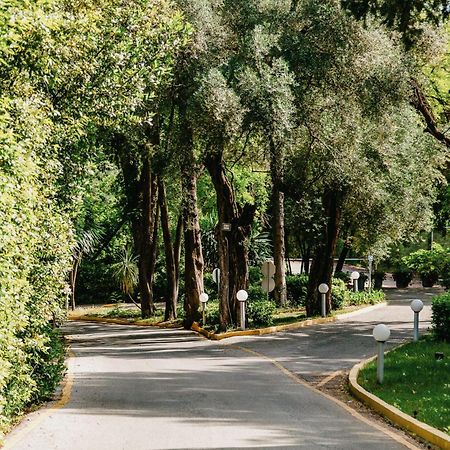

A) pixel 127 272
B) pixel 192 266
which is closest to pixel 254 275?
pixel 127 272

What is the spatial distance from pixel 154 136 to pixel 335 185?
6.66 metres

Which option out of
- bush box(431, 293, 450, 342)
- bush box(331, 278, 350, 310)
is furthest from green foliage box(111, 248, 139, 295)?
bush box(431, 293, 450, 342)

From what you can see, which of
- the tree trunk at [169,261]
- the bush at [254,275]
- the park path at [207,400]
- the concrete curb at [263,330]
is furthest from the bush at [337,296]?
the bush at [254,275]

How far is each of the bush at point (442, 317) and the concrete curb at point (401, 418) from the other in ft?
16.7

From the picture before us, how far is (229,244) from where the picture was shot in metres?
27.0

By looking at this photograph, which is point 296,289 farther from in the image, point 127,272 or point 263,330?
point 263,330

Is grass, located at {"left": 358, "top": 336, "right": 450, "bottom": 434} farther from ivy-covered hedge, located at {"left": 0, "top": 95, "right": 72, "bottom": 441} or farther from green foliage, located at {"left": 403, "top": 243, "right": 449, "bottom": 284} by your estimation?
ivy-covered hedge, located at {"left": 0, "top": 95, "right": 72, "bottom": 441}

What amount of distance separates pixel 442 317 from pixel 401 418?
28.8ft

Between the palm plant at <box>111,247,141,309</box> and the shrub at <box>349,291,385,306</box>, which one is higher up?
the palm plant at <box>111,247,141,309</box>

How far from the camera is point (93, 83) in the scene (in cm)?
1352

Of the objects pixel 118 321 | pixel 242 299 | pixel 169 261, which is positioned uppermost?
pixel 169 261

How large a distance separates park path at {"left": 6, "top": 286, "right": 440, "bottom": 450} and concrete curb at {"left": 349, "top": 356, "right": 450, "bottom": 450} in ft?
1.29

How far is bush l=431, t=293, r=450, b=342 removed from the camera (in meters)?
18.6

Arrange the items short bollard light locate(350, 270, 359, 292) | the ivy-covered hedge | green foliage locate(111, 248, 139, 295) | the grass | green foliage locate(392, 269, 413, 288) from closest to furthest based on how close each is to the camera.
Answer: the ivy-covered hedge, the grass, short bollard light locate(350, 270, 359, 292), green foliage locate(111, 248, 139, 295), green foliage locate(392, 269, 413, 288)
